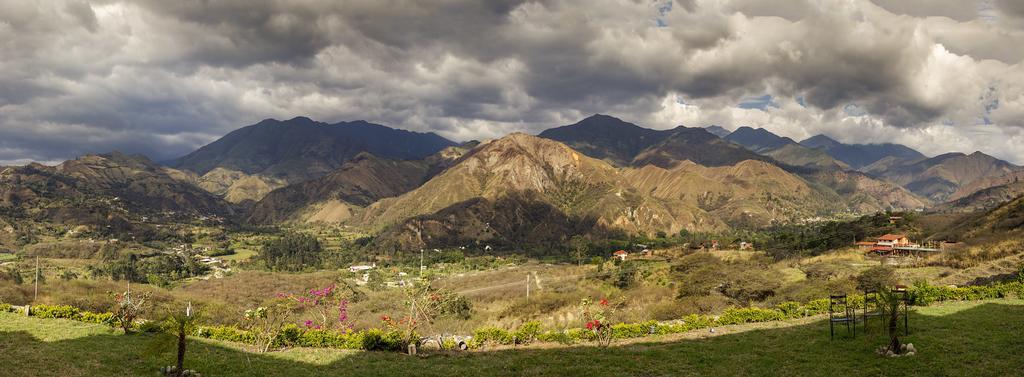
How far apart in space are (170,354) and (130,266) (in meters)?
165

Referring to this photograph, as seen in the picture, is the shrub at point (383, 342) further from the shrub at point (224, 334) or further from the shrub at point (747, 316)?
the shrub at point (747, 316)

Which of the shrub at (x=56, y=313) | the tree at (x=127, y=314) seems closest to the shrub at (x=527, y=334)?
the tree at (x=127, y=314)

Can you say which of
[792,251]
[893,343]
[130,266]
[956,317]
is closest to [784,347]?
[893,343]

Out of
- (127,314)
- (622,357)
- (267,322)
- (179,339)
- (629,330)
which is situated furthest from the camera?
(629,330)

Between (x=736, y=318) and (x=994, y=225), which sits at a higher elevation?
(x=994, y=225)

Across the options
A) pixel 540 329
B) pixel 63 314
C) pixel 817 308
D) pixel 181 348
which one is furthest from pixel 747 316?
pixel 63 314

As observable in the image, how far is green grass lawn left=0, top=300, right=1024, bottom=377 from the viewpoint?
1944cm

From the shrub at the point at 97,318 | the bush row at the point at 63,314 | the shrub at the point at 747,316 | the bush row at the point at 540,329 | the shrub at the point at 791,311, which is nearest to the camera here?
the bush row at the point at 540,329

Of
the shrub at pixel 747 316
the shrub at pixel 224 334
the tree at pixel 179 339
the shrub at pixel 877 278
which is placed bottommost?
the shrub at pixel 877 278

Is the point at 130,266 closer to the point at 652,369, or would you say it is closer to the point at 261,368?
A: the point at 261,368

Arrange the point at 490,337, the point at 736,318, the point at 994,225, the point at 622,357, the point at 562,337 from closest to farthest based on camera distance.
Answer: the point at 622,357 < the point at 562,337 < the point at 490,337 < the point at 736,318 < the point at 994,225

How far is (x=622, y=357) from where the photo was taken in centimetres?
2398

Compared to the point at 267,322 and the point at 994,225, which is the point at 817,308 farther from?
the point at 994,225

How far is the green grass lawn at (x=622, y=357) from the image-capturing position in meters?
19.4
